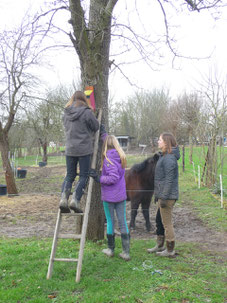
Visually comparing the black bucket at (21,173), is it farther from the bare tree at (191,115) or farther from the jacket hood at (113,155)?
the jacket hood at (113,155)

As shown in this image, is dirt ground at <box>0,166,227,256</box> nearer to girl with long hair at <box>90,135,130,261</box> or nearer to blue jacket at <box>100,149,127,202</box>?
girl with long hair at <box>90,135,130,261</box>

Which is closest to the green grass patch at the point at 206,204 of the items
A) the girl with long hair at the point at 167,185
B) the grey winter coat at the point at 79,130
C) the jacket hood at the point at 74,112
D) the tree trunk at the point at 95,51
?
the girl with long hair at the point at 167,185

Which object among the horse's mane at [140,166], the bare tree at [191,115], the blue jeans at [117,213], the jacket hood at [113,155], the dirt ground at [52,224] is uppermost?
the bare tree at [191,115]

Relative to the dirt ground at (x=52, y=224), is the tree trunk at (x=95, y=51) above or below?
above

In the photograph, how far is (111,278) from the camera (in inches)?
142

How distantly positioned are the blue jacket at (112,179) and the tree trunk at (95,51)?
29.2 inches

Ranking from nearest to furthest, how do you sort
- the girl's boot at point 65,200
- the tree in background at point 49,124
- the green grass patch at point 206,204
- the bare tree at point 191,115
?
the girl's boot at point 65,200, the green grass patch at point 206,204, the bare tree at point 191,115, the tree in background at point 49,124

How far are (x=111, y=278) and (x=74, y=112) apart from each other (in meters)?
2.19

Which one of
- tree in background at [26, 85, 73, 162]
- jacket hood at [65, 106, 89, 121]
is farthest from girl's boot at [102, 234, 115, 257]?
tree in background at [26, 85, 73, 162]

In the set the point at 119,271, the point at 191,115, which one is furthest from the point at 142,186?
the point at 191,115

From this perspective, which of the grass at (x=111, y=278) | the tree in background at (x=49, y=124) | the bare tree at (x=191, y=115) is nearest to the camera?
the grass at (x=111, y=278)

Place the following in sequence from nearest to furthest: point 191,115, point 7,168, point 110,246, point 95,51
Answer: point 110,246 < point 95,51 < point 7,168 < point 191,115

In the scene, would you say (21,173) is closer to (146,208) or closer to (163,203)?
(146,208)

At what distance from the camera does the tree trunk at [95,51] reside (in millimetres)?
4684
